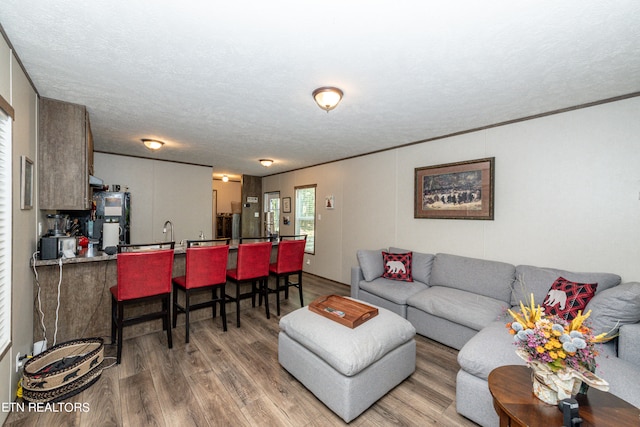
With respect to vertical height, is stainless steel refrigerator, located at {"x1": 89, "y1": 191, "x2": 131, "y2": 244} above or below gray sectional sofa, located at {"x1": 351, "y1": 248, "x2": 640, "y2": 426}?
above

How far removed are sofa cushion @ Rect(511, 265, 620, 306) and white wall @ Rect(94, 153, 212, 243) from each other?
5.97 m

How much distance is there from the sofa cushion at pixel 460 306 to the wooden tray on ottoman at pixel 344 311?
0.97m

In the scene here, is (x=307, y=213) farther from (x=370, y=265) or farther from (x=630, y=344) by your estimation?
(x=630, y=344)

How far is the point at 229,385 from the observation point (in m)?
2.24

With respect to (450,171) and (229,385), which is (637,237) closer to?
(450,171)

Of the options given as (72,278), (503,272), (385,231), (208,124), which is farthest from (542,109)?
(72,278)

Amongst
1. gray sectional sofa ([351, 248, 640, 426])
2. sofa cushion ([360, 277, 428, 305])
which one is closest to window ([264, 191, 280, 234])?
gray sectional sofa ([351, 248, 640, 426])

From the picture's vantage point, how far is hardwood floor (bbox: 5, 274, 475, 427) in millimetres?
1874

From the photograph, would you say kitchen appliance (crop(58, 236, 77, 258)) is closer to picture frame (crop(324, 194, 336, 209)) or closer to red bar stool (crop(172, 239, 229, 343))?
red bar stool (crop(172, 239, 229, 343))

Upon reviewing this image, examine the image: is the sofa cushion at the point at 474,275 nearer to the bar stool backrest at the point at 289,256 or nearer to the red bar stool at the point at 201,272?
the bar stool backrest at the point at 289,256

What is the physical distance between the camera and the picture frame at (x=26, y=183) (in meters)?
2.09

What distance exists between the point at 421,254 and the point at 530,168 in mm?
1690

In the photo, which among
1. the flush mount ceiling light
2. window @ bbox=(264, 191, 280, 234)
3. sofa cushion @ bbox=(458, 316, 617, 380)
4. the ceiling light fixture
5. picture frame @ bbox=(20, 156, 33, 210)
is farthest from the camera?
window @ bbox=(264, 191, 280, 234)

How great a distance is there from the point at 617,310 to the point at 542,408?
133cm
